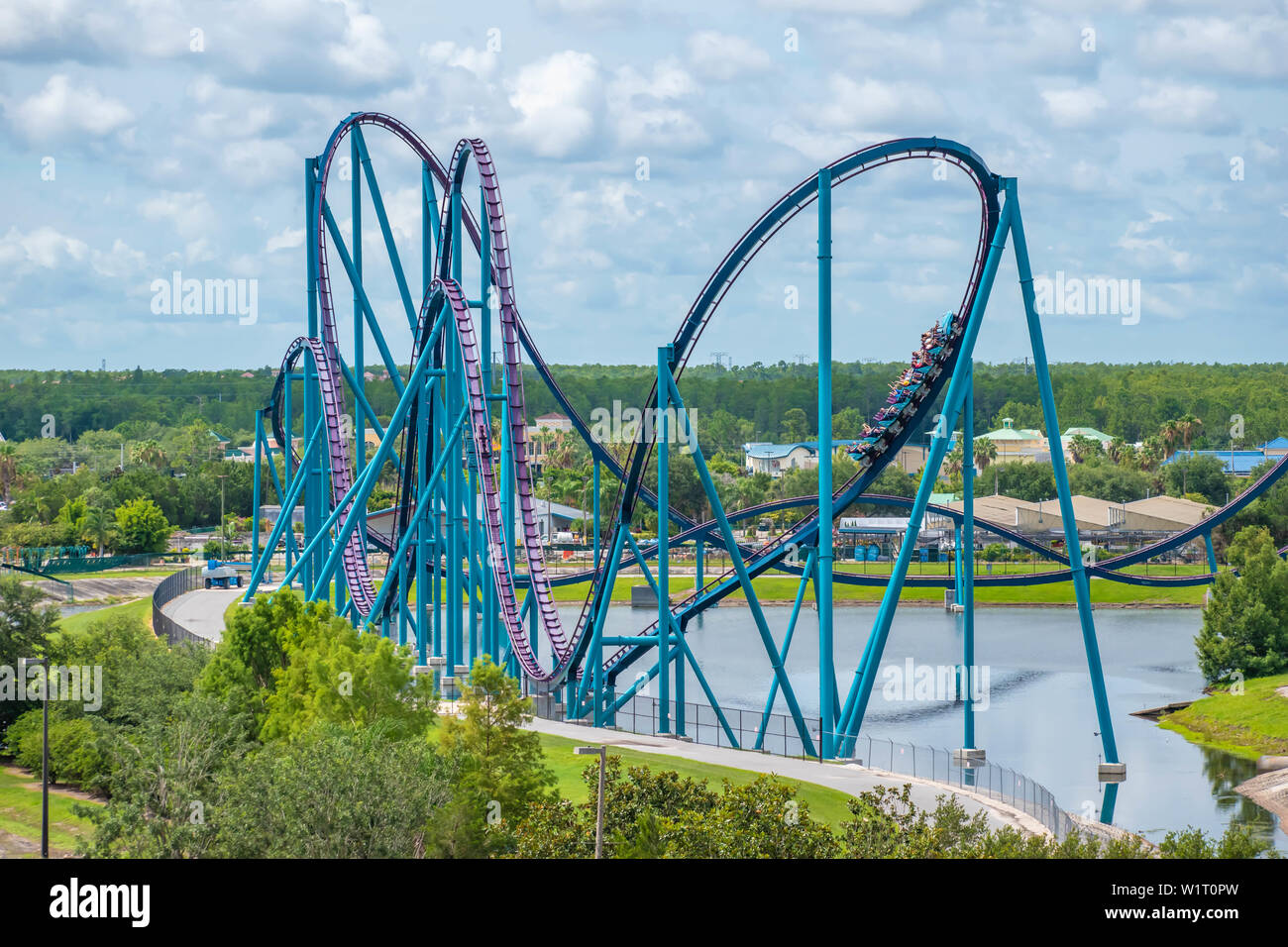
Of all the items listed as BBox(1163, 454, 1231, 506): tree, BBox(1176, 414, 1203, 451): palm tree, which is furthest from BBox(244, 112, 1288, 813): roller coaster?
BBox(1176, 414, 1203, 451): palm tree

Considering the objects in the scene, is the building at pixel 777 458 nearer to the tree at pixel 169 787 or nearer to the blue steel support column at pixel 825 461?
the blue steel support column at pixel 825 461

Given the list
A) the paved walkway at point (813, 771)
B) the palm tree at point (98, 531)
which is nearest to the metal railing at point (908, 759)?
the paved walkway at point (813, 771)

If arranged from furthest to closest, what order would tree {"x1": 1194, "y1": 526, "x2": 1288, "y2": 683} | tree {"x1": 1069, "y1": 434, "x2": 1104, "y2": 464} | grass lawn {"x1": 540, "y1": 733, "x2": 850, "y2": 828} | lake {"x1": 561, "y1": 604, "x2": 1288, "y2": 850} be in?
tree {"x1": 1069, "y1": 434, "x2": 1104, "y2": 464} → tree {"x1": 1194, "y1": 526, "x2": 1288, "y2": 683} → lake {"x1": 561, "y1": 604, "x2": 1288, "y2": 850} → grass lawn {"x1": 540, "y1": 733, "x2": 850, "y2": 828}

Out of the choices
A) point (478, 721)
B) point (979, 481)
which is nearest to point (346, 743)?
point (478, 721)

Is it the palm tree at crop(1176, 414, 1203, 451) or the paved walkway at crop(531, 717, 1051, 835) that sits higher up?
the palm tree at crop(1176, 414, 1203, 451)

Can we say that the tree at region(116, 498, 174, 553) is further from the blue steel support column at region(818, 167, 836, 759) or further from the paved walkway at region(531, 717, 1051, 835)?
the blue steel support column at region(818, 167, 836, 759)

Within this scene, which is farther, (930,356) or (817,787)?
(930,356)

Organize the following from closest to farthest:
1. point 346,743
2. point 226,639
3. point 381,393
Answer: point 346,743, point 226,639, point 381,393
